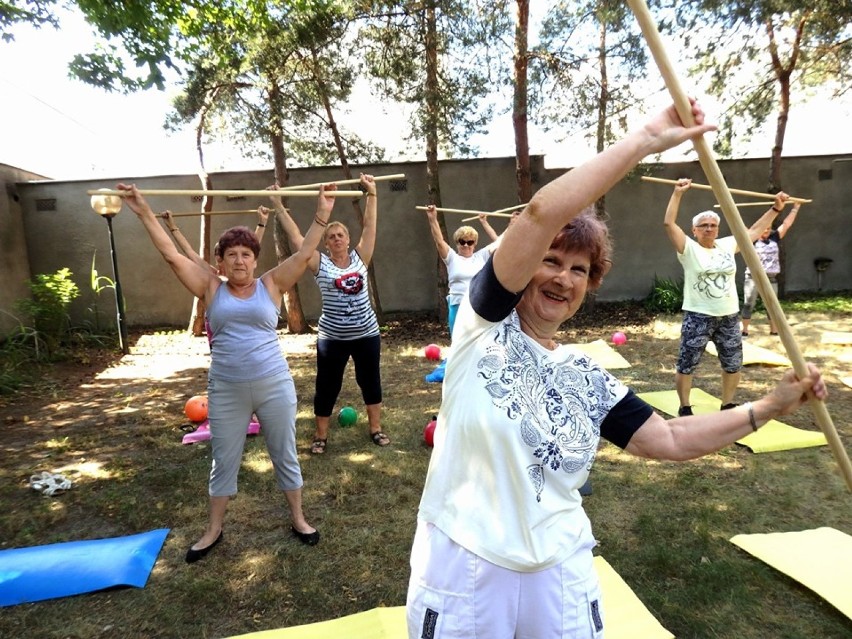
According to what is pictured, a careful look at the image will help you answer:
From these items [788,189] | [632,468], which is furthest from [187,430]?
[788,189]

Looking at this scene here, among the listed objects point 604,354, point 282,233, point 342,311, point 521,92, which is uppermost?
point 521,92

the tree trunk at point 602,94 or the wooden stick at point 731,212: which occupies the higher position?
the tree trunk at point 602,94

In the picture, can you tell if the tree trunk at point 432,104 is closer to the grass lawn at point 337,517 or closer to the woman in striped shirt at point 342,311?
the grass lawn at point 337,517

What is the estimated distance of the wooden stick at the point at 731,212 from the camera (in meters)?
1.23

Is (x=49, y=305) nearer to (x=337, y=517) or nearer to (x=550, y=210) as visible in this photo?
(x=337, y=517)

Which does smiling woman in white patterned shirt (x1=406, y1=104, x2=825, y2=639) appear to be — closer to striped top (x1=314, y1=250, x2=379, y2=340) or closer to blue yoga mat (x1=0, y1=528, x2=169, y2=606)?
blue yoga mat (x1=0, y1=528, x2=169, y2=606)

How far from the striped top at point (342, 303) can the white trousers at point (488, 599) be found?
119 inches

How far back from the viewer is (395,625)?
2.52m

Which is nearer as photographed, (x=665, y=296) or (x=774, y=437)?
(x=774, y=437)

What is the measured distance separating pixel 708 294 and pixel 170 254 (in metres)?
3.99

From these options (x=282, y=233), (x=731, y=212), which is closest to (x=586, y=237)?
(x=731, y=212)

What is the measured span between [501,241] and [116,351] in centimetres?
922

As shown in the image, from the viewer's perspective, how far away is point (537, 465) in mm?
1229

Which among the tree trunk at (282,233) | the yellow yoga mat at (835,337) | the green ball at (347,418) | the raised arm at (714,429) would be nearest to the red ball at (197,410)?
the green ball at (347,418)
